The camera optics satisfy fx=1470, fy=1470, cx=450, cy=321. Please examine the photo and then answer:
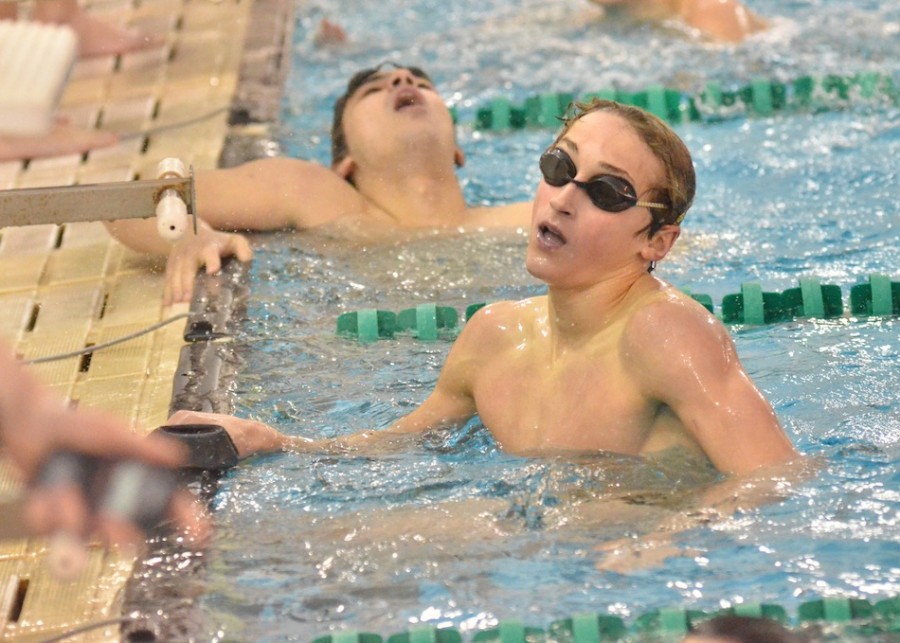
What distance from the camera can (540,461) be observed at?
292 cm

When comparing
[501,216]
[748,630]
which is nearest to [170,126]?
[501,216]

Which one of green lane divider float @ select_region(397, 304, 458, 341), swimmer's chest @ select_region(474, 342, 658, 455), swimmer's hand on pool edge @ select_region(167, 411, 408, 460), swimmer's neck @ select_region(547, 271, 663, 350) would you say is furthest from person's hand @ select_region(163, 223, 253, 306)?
swimmer's neck @ select_region(547, 271, 663, 350)

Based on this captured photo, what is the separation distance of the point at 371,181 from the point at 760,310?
4.93 feet

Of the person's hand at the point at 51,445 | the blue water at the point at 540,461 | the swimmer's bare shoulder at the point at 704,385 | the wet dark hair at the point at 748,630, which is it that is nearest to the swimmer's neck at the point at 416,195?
the blue water at the point at 540,461

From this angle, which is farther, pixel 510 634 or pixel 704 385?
pixel 704 385

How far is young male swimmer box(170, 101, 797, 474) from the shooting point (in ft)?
8.77

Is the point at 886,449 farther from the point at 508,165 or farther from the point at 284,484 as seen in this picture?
the point at 508,165

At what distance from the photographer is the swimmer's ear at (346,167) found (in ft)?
16.2

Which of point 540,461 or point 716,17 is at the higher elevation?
point 716,17

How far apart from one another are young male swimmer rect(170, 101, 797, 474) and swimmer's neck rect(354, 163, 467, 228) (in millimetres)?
1818

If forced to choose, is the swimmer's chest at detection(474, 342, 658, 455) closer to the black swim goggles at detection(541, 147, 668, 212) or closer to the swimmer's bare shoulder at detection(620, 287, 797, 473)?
the swimmer's bare shoulder at detection(620, 287, 797, 473)

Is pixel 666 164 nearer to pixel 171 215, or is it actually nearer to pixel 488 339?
pixel 488 339

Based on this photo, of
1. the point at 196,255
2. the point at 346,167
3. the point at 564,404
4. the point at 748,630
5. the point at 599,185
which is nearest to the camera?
the point at 748,630

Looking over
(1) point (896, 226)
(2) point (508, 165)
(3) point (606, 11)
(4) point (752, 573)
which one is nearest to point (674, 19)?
(3) point (606, 11)
